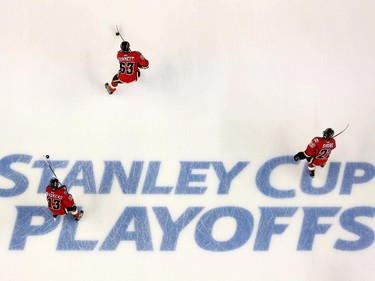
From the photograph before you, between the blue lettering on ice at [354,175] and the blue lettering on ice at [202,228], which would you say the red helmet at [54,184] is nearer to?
the blue lettering on ice at [202,228]

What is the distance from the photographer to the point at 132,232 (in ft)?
19.9

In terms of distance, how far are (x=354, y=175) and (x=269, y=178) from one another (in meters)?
1.31

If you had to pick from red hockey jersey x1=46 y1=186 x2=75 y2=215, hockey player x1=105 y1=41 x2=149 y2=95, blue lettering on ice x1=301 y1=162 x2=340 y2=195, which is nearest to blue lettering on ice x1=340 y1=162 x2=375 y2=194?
blue lettering on ice x1=301 y1=162 x2=340 y2=195

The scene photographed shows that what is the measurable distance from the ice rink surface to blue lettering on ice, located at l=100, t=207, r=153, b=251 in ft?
0.15

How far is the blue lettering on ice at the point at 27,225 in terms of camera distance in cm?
600

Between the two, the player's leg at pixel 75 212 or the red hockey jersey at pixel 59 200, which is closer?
the red hockey jersey at pixel 59 200

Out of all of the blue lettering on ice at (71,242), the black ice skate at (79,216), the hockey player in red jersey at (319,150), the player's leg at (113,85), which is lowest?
the blue lettering on ice at (71,242)

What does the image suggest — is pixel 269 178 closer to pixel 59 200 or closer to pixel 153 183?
pixel 153 183

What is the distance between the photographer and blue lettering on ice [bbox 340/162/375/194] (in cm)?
634

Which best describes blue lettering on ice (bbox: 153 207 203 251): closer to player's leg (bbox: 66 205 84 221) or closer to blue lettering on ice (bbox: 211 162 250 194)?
blue lettering on ice (bbox: 211 162 250 194)

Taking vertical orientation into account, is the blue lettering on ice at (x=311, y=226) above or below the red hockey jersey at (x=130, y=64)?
below

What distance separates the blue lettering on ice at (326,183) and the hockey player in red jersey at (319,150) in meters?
0.18

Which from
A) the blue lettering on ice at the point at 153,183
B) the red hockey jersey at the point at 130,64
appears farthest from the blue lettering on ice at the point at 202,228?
the red hockey jersey at the point at 130,64

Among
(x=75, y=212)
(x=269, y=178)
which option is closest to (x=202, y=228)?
(x=269, y=178)
